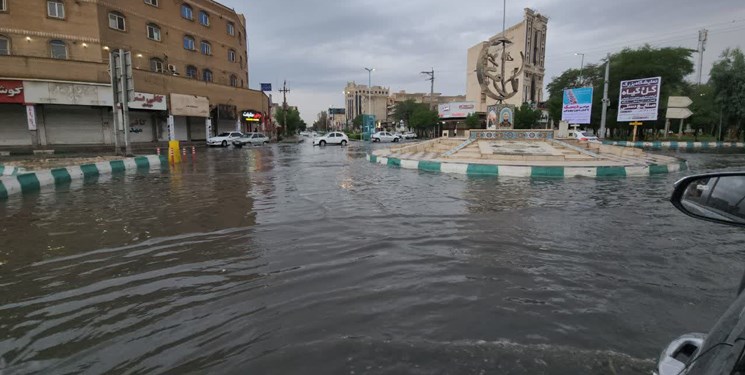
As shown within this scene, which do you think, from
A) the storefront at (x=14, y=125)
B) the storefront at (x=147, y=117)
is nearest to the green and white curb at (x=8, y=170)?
the storefront at (x=14, y=125)

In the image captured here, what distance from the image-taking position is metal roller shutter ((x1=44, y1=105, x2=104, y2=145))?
3041 cm

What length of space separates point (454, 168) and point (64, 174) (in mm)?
13097

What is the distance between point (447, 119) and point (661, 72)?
1344 inches

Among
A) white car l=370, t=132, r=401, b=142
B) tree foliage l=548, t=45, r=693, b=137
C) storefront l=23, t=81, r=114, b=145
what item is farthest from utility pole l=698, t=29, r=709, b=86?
storefront l=23, t=81, r=114, b=145

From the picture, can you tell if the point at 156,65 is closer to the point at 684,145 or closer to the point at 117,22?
the point at 117,22

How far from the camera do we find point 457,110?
2810 inches

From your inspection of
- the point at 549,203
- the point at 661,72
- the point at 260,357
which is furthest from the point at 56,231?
the point at 661,72

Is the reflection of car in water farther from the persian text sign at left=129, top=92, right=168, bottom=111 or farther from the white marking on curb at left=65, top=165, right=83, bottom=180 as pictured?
the persian text sign at left=129, top=92, right=168, bottom=111

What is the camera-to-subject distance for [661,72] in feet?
149

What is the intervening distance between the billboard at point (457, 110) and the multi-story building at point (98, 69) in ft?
132

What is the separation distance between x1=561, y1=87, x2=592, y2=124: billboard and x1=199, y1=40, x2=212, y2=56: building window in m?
39.0

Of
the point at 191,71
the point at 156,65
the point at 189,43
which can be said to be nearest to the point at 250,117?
the point at 191,71

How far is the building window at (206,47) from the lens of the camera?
44.5 metres

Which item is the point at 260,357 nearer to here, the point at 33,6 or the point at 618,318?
the point at 618,318
